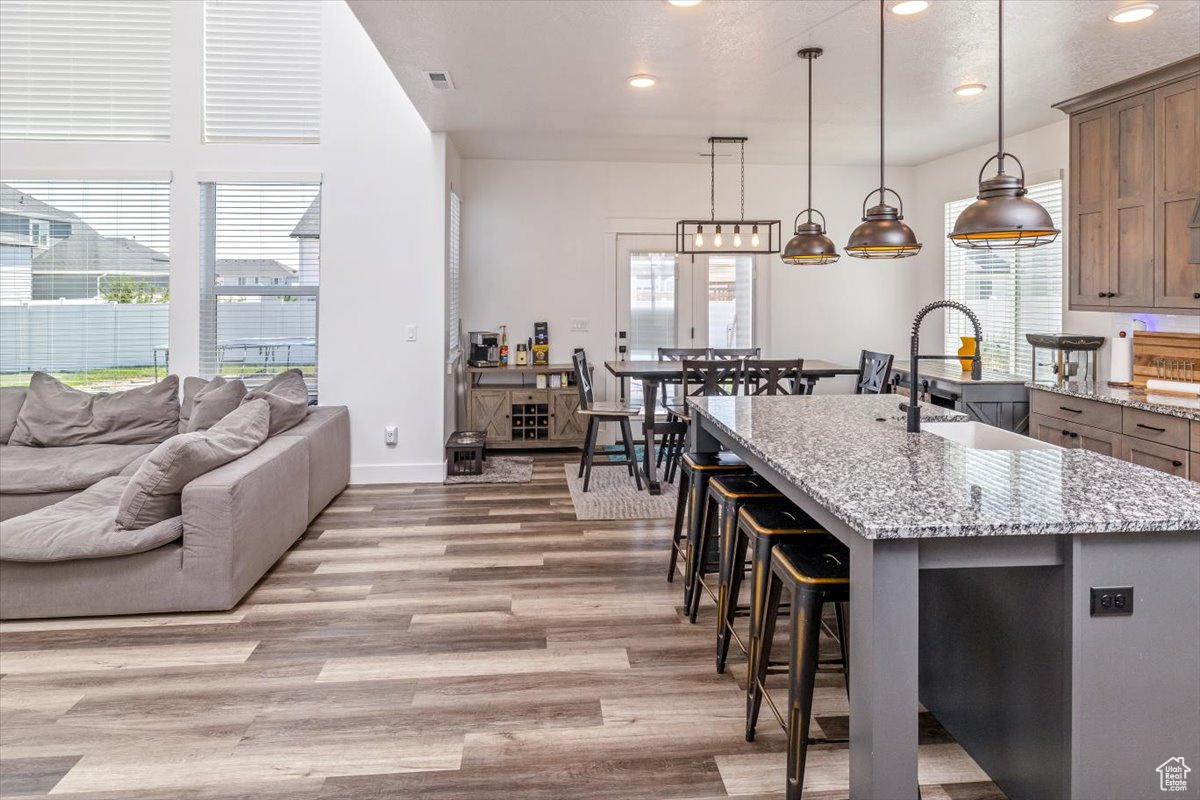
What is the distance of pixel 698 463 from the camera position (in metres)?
3.28

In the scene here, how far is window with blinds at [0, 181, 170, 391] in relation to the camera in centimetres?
576

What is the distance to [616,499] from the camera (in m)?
5.34

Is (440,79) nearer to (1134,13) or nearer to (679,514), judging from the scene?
(679,514)

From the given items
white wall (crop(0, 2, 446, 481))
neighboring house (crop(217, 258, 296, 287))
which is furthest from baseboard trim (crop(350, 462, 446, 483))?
neighboring house (crop(217, 258, 296, 287))

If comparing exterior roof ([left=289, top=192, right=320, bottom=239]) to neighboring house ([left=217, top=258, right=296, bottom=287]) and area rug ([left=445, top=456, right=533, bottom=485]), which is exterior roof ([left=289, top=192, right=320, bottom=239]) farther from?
area rug ([left=445, top=456, right=533, bottom=485])

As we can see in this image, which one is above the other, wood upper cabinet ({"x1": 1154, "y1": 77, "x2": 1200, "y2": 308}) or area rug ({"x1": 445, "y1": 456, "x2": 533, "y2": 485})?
wood upper cabinet ({"x1": 1154, "y1": 77, "x2": 1200, "y2": 308})

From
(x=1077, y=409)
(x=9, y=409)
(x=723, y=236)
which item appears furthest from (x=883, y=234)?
(x=9, y=409)

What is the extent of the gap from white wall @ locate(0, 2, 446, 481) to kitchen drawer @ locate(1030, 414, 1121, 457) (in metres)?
4.18

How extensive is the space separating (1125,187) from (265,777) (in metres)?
5.14

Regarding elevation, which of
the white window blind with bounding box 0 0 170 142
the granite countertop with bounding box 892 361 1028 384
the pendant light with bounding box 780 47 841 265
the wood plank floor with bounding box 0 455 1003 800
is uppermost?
the white window blind with bounding box 0 0 170 142

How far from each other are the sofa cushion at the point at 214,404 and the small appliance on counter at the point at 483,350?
7.63ft

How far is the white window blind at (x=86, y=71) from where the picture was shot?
571 centimetres

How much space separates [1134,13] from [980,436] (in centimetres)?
222

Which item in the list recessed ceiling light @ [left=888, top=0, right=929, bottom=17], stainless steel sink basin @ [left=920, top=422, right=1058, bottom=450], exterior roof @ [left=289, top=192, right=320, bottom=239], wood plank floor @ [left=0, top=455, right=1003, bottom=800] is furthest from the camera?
exterior roof @ [left=289, top=192, right=320, bottom=239]
